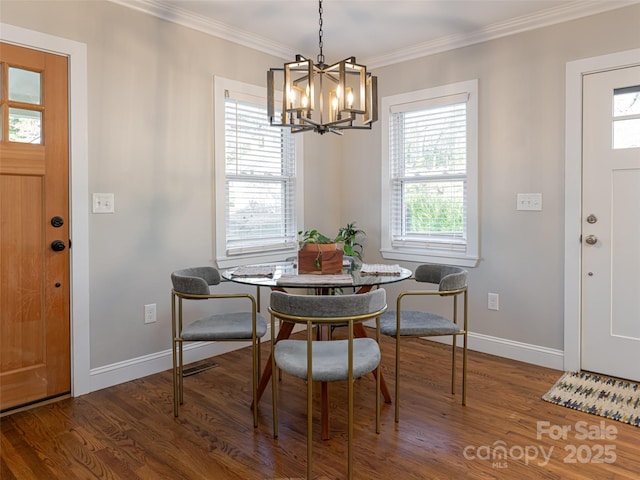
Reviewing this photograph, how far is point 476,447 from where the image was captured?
2.11 metres

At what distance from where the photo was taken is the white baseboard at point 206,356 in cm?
284

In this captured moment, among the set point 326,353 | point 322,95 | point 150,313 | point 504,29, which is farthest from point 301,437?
point 504,29

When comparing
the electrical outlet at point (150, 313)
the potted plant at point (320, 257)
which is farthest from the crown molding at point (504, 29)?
the electrical outlet at point (150, 313)

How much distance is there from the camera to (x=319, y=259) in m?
2.53

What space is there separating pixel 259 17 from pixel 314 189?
155 cm

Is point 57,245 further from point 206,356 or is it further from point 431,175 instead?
point 431,175

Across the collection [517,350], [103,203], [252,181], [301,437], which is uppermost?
[252,181]

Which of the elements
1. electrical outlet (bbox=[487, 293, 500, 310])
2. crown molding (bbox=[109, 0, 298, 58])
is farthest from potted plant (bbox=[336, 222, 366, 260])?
crown molding (bbox=[109, 0, 298, 58])

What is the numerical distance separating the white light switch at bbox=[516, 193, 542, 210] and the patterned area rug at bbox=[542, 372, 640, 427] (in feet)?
3.88

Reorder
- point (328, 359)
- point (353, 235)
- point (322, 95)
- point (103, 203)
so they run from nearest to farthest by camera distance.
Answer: point (328, 359), point (322, 95), point (103, 203), point (353, 235)

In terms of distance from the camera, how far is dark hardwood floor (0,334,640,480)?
1940 mm

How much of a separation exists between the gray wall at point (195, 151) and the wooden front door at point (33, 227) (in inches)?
6.6

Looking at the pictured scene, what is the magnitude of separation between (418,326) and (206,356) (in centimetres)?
173

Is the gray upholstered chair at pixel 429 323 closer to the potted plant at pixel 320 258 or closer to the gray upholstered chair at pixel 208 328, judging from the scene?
the potted plant at pixel 320 258
